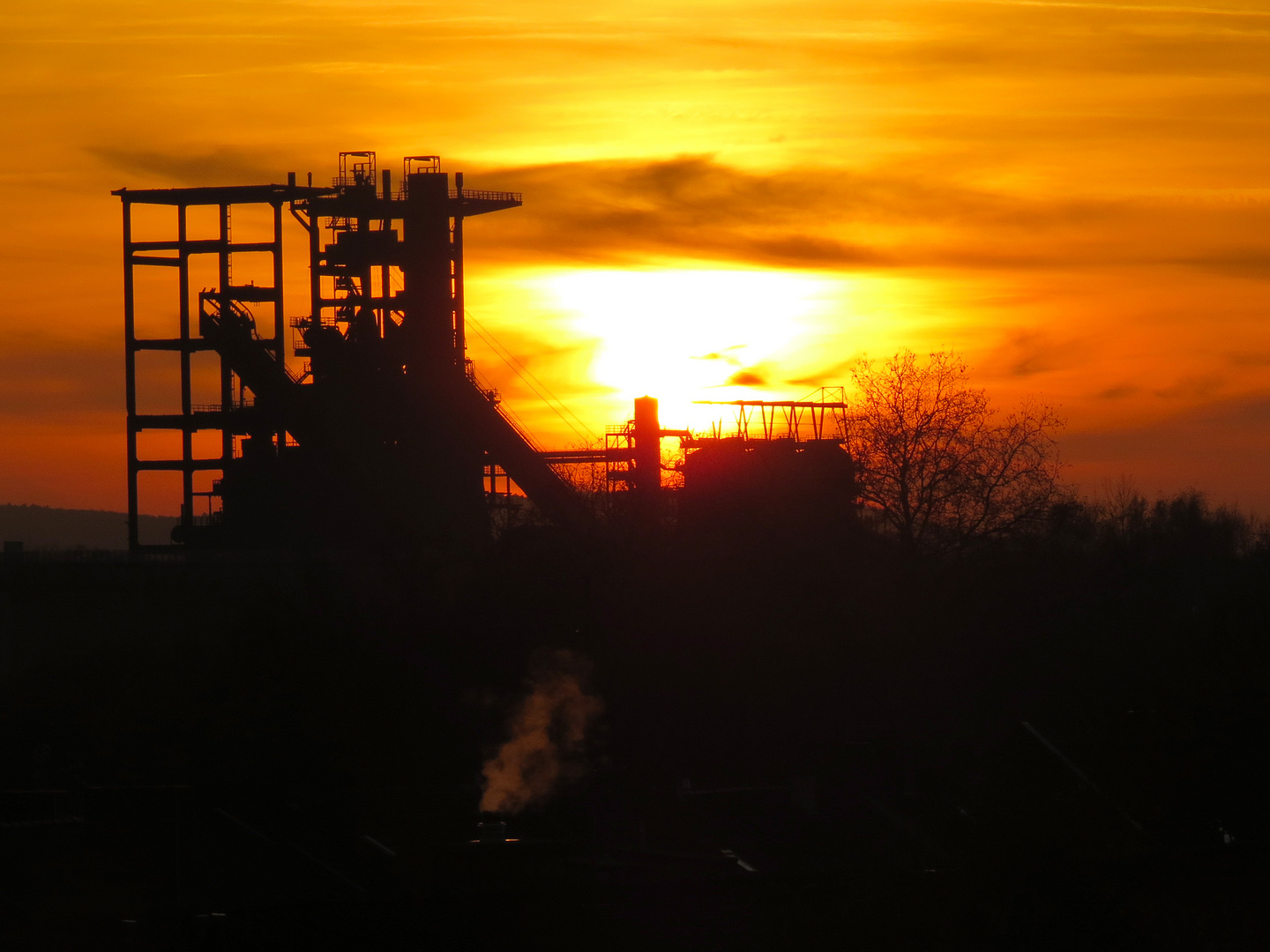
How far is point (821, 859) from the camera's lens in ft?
53.2

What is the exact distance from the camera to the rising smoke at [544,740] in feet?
72.8

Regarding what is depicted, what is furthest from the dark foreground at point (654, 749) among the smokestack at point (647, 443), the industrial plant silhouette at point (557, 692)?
the smokestack at point (647, 443)

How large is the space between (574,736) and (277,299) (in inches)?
1523

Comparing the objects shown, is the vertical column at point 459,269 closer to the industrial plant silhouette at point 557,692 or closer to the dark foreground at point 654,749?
the industrial plant silhouette at point 557,692

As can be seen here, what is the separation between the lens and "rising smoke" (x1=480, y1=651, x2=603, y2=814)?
2220 centimetres

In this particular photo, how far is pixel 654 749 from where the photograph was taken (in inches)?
1141

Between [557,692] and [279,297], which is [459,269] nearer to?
[279,297]

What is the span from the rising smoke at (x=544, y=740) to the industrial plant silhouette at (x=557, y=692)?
0.13 m

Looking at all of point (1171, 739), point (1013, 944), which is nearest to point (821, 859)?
point (1013, 944)

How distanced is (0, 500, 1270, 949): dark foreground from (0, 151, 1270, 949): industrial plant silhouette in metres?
0.07

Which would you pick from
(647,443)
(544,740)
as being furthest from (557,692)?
(647,443)

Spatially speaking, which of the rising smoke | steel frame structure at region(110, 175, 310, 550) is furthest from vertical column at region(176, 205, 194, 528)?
the rising smoke

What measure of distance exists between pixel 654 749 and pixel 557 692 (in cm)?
364

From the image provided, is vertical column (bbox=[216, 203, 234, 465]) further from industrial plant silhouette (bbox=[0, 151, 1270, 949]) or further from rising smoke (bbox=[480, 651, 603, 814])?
rising smoke (bbox=[480, 651, 603, 814])
